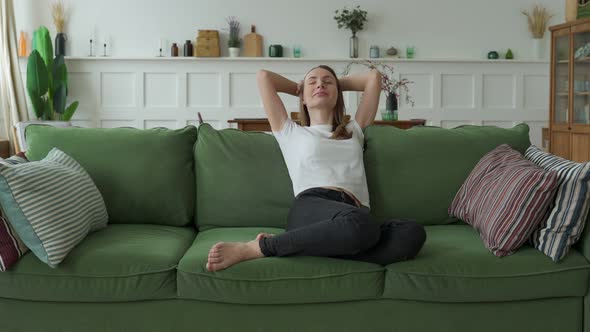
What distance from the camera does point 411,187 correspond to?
269 cm

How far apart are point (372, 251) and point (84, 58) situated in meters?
5.44

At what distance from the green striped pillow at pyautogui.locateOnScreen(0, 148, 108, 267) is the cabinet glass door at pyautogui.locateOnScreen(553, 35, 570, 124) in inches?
211

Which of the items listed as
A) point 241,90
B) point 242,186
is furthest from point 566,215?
point 241,90

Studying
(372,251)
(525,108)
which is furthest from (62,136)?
(525,108)

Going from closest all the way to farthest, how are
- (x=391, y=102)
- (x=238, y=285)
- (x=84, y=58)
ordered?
(x=238, y=285)
(x=391, y=102)
(x=84, y=58)

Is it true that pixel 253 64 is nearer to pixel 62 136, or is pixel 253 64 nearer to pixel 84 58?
pixel 84 58

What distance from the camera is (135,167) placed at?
2664 millimetres

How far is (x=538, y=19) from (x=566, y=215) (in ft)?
18.0

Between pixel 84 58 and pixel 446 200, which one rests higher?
pixel 84 58

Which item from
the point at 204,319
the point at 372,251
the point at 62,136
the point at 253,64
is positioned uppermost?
the point at 253,64

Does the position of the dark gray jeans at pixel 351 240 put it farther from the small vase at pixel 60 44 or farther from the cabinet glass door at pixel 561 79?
the small vase at pixel 60 44

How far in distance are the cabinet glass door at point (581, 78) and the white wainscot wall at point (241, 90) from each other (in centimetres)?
86

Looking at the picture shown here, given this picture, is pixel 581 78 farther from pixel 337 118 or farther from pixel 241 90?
pixel 337 118

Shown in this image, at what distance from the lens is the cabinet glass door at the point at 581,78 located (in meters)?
6.21
